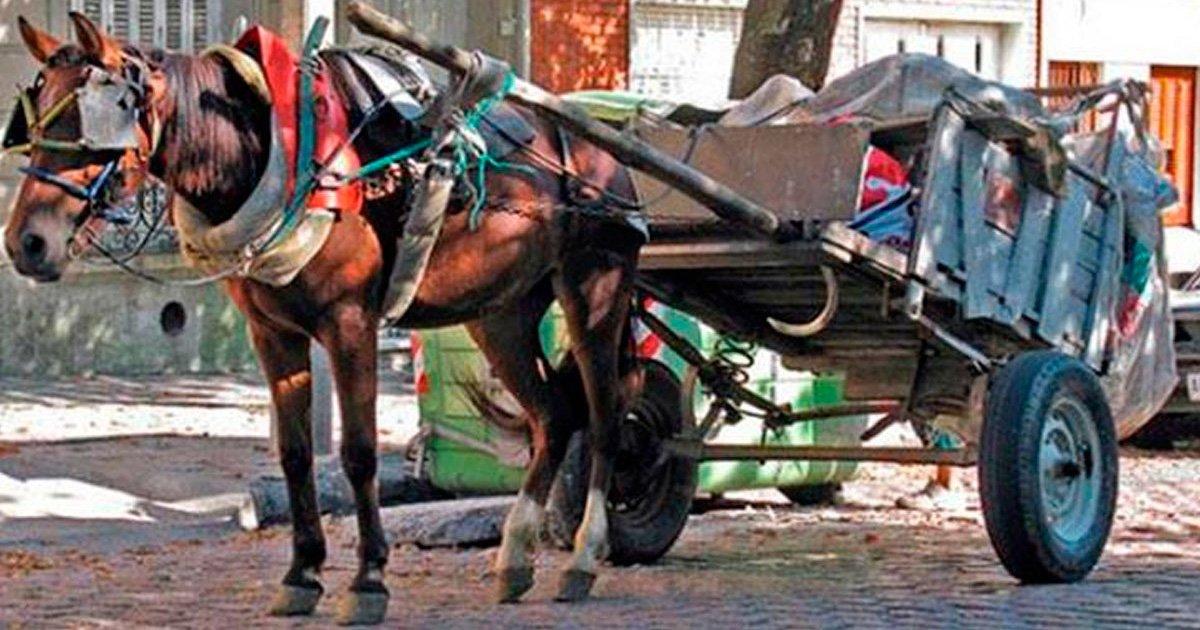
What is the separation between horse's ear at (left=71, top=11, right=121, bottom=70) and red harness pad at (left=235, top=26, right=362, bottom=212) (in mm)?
614

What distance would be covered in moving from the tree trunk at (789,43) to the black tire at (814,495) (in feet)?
9.53

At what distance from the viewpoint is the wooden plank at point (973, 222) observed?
1186 cm

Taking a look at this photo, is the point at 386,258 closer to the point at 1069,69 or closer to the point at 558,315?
the point at 558,315

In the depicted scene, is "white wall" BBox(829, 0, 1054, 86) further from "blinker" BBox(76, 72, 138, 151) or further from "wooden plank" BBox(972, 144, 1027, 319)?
"blinker" BBox(76, 72, 138, 151)

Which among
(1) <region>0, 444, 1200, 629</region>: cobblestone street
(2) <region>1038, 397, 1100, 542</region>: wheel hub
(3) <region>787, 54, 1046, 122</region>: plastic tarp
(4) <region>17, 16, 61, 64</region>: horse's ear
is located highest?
(4) <region>17, 16, 61, 64</region>: horse's ear

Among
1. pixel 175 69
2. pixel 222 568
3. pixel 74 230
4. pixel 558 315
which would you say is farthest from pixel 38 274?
pixel 558 315

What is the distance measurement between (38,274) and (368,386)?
1.39m

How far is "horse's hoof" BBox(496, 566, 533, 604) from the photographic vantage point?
11.5 metres

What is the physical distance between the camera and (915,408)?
12.5 m

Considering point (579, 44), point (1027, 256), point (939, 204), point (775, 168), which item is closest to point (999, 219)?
point (1027, 256)

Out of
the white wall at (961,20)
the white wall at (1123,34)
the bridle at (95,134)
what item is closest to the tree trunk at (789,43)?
the bridle at (95,134)

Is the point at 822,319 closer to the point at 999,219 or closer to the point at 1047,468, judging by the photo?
the point at 999,219

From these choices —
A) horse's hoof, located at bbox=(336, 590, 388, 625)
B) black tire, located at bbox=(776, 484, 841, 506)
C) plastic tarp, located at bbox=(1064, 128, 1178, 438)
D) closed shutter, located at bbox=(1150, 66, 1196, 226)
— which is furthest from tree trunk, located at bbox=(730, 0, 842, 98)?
closed shutter, located at bbox=(1150, 66, 1196, 226)

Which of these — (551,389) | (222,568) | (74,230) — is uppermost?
(74,230)
